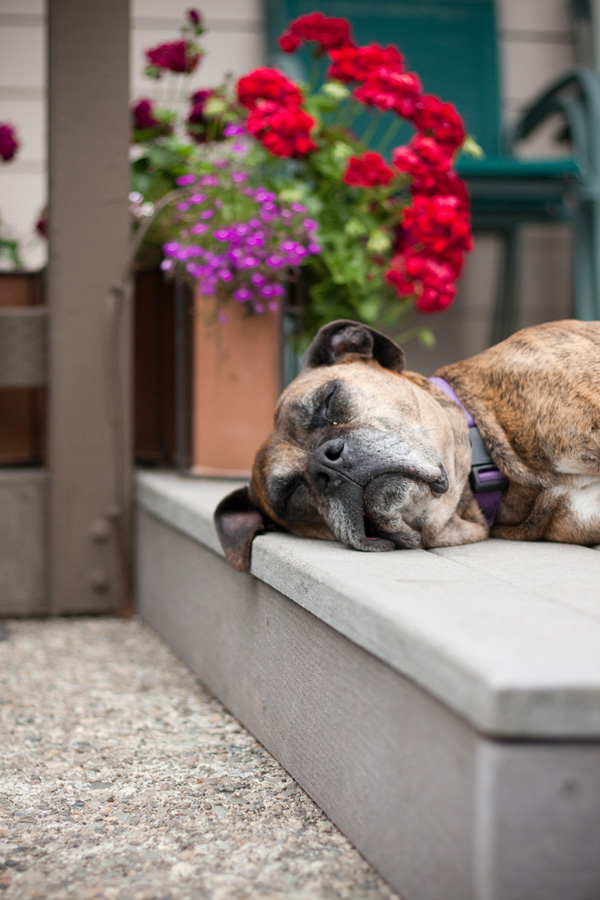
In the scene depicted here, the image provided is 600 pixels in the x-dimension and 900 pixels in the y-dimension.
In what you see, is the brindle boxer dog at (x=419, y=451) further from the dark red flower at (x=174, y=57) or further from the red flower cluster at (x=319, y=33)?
the dark red flower at (x=174, y=57)

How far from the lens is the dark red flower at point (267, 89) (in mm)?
3127

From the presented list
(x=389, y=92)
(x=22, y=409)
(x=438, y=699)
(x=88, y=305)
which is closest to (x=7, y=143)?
(x=88, y=305)

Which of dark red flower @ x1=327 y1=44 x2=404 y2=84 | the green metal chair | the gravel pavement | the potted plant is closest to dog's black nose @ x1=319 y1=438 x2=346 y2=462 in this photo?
the gravel pavement

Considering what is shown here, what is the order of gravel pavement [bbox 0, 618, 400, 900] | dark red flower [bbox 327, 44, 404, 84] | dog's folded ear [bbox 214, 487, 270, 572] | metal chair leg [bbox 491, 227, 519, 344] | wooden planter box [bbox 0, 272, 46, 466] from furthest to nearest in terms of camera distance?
metal chair leg [bbox 491, 227, 519, 344], wooden planter box [bbox 0, 272, 46, 466], dark red flower [bbox 327, 44, 404, 84], dog's folded ear [bbox 214, 487, 270, 572], gravel pavement [bbox 0, 618, 400, 900]

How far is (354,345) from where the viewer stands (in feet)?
8.04

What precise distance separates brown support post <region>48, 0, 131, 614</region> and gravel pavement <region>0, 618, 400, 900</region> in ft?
1.95

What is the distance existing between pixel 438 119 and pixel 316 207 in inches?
19.8

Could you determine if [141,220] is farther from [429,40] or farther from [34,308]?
[429,40]

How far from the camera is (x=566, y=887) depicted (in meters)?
1.15

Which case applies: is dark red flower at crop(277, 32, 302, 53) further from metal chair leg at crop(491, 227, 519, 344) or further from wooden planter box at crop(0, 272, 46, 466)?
metal chair leg at crop(491, 227, 519, 344)

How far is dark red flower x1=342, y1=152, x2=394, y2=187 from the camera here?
314cm

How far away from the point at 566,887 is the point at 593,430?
4.16 feet

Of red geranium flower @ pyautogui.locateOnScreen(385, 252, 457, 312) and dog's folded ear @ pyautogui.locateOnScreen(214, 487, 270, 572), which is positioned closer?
dog's folded ear @ pyautogui.locateOnScreen(214, 487, 270, 572)

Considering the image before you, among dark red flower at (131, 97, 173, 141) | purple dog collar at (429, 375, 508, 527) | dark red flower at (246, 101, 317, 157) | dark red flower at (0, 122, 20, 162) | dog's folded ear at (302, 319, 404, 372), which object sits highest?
dark red flower at (131, 97, 173, 141)
